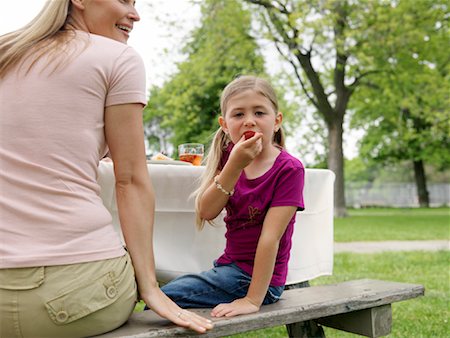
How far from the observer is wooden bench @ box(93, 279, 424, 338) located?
185cm

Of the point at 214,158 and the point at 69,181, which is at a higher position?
the point at 214,158

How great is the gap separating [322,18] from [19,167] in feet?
51.8

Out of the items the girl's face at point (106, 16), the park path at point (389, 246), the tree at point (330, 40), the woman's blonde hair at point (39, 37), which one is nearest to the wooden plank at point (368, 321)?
the girl's face at point (106, 16)

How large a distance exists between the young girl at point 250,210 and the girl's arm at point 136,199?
36cm

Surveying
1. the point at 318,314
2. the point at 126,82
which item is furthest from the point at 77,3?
the point at 318,314

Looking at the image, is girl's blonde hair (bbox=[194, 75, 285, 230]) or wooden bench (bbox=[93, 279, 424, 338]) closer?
wooden bench (bbox=[93, 279, 424, 338])

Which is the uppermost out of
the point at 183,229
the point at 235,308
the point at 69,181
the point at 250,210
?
the point at 69,181

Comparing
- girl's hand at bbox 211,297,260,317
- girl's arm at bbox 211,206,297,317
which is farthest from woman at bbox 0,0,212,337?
girl's arm at bbox 211,206,297,317

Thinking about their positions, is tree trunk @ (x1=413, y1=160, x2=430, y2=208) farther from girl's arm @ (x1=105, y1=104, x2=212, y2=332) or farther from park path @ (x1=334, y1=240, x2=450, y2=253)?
girl's arm @ (x1=105, y1=104, x2=212, y2=332)

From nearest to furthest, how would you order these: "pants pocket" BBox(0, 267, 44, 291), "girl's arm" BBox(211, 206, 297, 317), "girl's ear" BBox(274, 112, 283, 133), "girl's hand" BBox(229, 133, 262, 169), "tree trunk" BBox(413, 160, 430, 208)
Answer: "pants pocket" BBox(0, 267, 44, 291) < "girl's hand" BBox(229, 133, 262, 169) < "girl's arm" BBox(211, 206, 297, 317) < "girl's ear" BBox(274, 112, 283, 133) < "tree trunk" BBox(413, 160, 430, 208)

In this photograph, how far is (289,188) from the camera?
89.9 inches

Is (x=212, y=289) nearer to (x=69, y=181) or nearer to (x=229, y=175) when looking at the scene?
(x=229, y=175)

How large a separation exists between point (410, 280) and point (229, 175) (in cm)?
472

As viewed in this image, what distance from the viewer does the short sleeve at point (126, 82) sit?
68.2 inches
